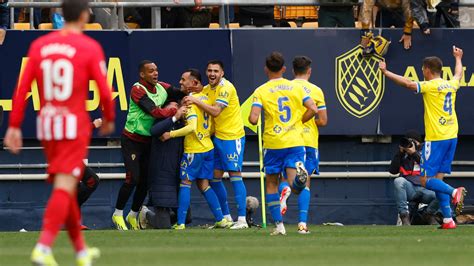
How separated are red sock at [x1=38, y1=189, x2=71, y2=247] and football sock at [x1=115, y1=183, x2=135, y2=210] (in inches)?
345

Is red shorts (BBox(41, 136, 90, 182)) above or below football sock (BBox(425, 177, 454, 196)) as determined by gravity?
above

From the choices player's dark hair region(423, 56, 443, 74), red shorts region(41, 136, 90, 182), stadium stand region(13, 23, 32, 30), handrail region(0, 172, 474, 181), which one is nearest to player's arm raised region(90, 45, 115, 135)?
red shorts region(41, 136, 90, 182)

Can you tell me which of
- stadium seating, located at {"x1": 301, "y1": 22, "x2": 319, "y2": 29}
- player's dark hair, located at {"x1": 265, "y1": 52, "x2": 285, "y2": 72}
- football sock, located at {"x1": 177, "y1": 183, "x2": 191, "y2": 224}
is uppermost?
stadium seating, located at {"x1": 301, "y1": 22, "x2": 319, "y2": 29}

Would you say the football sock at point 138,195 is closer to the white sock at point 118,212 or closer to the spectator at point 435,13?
the white sock at point 118,212

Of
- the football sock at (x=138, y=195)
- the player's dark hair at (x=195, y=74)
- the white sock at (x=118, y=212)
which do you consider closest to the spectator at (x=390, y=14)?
the player's dark hair at (x=195, y=74)

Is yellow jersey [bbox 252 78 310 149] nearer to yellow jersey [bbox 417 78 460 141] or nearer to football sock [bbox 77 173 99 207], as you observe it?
yellow jersey [bbox 417 78 460 141]

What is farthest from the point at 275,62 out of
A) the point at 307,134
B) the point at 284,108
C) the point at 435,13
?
the point at 435,13

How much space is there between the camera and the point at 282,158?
15.3m

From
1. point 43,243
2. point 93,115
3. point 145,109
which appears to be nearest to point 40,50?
point 43,243

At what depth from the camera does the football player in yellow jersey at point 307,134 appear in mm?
15500

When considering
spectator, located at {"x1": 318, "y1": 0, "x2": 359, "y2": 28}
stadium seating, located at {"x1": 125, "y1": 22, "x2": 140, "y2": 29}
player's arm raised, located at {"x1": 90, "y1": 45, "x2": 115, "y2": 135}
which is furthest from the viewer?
stadium seating, located at {"x1": 125, "y1": 22, "x2": 140, "y2": 29}

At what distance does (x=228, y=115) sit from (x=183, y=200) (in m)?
1.38

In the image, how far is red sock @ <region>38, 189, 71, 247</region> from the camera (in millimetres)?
9562

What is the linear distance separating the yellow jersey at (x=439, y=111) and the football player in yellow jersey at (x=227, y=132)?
2.89 metres
